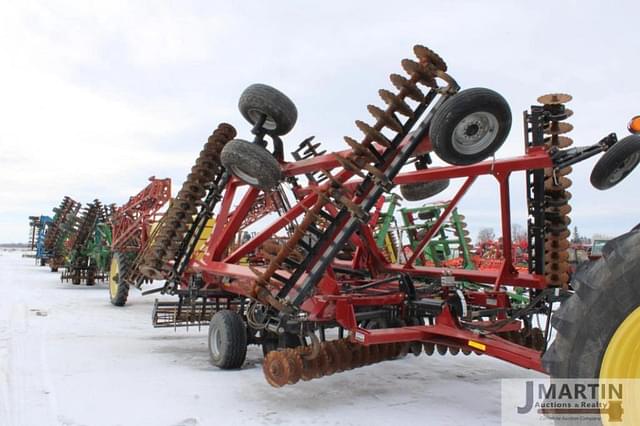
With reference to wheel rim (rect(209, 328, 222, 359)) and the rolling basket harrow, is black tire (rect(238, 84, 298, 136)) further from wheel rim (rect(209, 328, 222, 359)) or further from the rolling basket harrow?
wheel rim (rect(209, 328, 222, 359))

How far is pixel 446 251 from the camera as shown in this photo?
11516mm

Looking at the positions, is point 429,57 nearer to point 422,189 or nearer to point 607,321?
point 422,189

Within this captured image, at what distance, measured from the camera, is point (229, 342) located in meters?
5.18

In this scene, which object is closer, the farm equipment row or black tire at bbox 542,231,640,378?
black tire at bbox 542,231,640,378

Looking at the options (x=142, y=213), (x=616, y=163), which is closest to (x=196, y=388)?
(x=616, y=163)

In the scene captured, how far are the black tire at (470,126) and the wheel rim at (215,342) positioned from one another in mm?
3101

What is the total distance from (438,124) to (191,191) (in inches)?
143

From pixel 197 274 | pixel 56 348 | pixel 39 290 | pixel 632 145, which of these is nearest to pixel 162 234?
pixel 197 274

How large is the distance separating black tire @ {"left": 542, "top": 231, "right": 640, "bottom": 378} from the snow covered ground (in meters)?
1.45

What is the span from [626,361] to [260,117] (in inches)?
156

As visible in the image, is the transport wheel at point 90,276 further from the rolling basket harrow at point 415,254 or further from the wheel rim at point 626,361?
the wheel rim at point 626,361

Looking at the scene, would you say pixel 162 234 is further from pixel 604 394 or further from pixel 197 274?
pixel 604 394

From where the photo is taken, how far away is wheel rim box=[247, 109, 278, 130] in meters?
5.32

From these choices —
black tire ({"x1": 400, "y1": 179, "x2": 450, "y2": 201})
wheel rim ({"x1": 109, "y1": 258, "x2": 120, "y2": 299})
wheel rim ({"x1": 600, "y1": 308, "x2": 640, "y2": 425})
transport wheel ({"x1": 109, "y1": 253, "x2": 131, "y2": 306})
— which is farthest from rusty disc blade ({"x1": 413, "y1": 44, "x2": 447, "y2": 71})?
wheel rim ({"x1": 109, "y1": 258, "x2": 120, "y2": 299})
